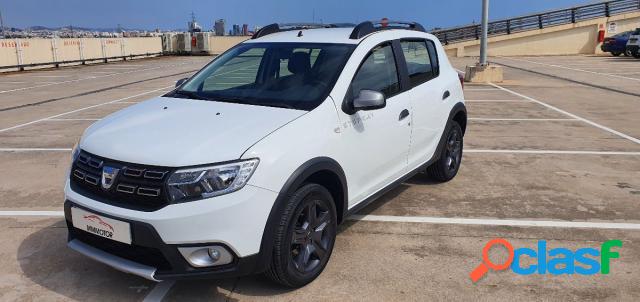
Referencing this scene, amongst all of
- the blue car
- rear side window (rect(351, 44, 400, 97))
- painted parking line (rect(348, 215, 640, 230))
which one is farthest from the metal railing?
rear side window (rect(351, 44, 400, 97))

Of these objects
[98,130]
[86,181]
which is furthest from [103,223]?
[98,130]

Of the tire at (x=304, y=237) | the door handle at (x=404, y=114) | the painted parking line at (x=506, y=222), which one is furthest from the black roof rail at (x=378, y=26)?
the painted parking line at (x=506, y=222)

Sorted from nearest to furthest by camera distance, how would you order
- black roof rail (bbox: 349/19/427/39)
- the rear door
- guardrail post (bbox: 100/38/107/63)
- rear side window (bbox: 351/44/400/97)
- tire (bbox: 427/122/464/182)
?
1. rear side window (bbox: 351/44/400/97)
2. black roof rail (bbox: 349/19/427/39)
3. the rear door
4. tire (bbox: 427/122/464/182)
5. guardrail post (bbox: 100/38/107/63)

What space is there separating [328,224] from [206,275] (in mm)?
955

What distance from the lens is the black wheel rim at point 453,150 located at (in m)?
5.54

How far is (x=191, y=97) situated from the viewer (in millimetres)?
4078

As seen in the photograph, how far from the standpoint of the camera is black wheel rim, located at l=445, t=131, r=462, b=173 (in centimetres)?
554

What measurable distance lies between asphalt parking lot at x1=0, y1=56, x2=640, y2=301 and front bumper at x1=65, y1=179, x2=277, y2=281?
1.39 feet

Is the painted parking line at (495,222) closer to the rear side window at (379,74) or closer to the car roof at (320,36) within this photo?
the rear side window at (379,74)

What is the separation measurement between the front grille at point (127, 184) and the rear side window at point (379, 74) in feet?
5.25

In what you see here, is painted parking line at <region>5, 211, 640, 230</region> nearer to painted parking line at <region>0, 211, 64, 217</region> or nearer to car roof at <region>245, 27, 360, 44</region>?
painted parking line at <region>0, 211, 64, 217</region>

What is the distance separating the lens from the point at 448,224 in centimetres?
446

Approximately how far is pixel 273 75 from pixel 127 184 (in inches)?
64.2

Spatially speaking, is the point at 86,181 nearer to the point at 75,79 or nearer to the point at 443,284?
the point at 443,284
